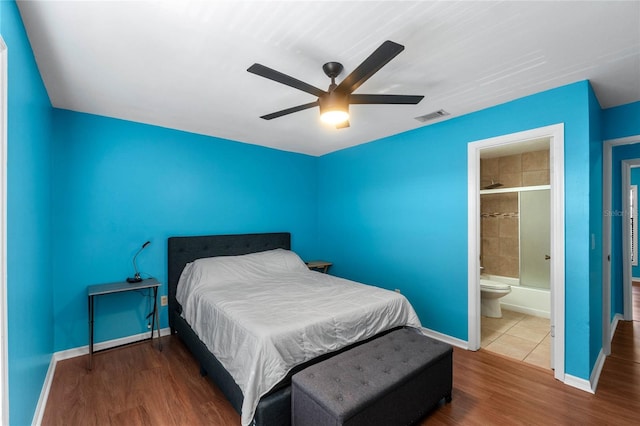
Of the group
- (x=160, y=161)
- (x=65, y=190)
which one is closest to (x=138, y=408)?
(x=65, y=190)

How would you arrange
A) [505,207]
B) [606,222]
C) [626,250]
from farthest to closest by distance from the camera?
[505,207] < [626,250] < [606,222]

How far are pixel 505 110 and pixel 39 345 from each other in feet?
13.7

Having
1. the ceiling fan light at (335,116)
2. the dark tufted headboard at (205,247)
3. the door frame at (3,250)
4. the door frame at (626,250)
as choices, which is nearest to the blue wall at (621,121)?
the door frame at (626,250)

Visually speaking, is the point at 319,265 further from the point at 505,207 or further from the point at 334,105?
the point at 505,207

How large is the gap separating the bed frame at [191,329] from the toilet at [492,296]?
279cm

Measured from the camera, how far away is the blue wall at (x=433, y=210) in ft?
7.38

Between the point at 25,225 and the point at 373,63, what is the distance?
6.98ft

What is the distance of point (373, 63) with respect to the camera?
1477mm

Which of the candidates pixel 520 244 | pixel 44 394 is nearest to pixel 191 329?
pixel 44 394

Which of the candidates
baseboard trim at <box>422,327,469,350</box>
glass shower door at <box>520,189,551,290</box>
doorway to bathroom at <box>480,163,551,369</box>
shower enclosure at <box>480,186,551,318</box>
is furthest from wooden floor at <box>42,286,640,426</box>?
glass shower door at <box>520,189,551,290</box>

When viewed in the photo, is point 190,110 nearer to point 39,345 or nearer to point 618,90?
point 39,345

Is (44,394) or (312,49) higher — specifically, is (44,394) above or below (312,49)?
below

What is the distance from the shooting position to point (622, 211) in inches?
136

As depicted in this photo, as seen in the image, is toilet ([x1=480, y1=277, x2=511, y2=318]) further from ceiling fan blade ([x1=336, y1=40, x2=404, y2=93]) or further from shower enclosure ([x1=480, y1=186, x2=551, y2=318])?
ceiling fan blade ([x1=336, y1=40, x2=404, y2=93])
